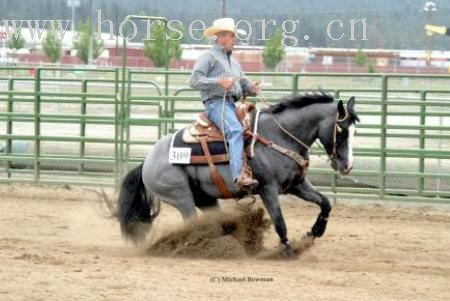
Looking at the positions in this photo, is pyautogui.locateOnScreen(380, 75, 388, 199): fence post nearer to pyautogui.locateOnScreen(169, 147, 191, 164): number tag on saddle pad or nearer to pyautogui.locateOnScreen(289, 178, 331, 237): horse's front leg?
pyautogui.locateOnScreen(289, 178, 331, 237): horse's front leg

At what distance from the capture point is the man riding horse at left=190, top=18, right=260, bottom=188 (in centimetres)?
825

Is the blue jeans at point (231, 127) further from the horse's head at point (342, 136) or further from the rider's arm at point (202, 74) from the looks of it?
the horse's head at point (342, 136)

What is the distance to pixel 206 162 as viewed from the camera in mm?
8516

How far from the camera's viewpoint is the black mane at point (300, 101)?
849 centimetres

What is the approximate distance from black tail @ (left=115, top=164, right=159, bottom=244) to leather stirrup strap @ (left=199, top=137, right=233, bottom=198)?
2.35 feet

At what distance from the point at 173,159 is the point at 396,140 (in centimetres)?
1030

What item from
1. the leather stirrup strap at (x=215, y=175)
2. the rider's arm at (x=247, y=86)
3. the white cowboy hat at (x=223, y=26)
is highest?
the white cowboy hat at (x=223, y=26)

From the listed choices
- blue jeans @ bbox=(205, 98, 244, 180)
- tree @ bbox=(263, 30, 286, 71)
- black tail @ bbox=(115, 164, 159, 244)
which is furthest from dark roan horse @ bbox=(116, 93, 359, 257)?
tree @ bbox=(263, 30, 286, 71)

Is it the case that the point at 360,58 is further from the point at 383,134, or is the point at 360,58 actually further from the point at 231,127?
the point at 231,127

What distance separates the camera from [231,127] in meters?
8.32

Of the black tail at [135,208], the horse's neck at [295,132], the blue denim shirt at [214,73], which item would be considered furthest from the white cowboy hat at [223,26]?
the black tail at [135,208]

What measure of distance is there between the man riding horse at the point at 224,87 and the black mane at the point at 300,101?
231 millimetres

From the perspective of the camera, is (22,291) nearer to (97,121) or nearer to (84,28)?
(97,121)

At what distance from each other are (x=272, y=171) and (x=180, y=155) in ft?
2.73
